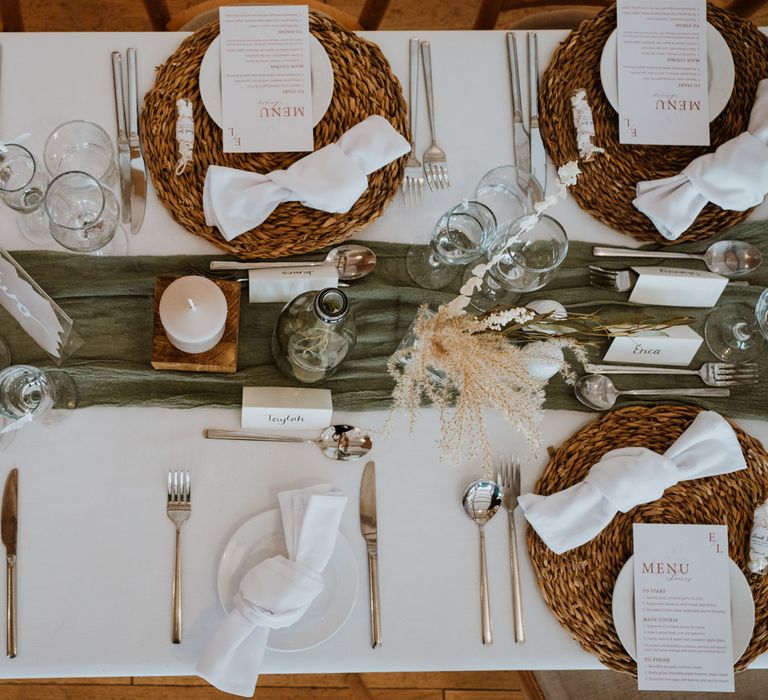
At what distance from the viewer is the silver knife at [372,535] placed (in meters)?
1.04

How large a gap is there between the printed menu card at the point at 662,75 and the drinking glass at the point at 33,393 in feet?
3.31

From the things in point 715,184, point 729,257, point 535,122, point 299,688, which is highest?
point 535,122

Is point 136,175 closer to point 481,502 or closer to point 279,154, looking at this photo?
point 279,154

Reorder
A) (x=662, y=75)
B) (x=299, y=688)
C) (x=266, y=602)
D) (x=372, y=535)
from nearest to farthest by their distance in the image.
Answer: (x=266, y=602) → (x=372, y=535) → (x=662, y=75) → (x=299, y=688)

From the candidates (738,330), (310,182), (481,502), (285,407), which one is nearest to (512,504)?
(481,502)

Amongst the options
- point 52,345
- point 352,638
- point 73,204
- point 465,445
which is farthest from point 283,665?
point 73,204

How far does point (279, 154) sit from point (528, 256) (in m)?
0.44

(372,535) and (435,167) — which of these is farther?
(435,167)

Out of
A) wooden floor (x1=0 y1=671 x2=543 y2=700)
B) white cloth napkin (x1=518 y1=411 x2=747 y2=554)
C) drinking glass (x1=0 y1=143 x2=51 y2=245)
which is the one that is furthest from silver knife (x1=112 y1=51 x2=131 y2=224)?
wooden floor (x1=0 y1=671 x2=543 y2=700)

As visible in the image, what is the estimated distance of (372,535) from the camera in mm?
1072

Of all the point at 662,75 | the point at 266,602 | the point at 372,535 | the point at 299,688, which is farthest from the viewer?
the point at 299,688

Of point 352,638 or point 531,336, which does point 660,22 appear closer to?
point 531,336

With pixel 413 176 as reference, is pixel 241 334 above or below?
below

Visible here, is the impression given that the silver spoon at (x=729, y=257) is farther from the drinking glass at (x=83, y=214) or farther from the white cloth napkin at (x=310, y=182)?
the drinking glass at (x=83, y=214)
